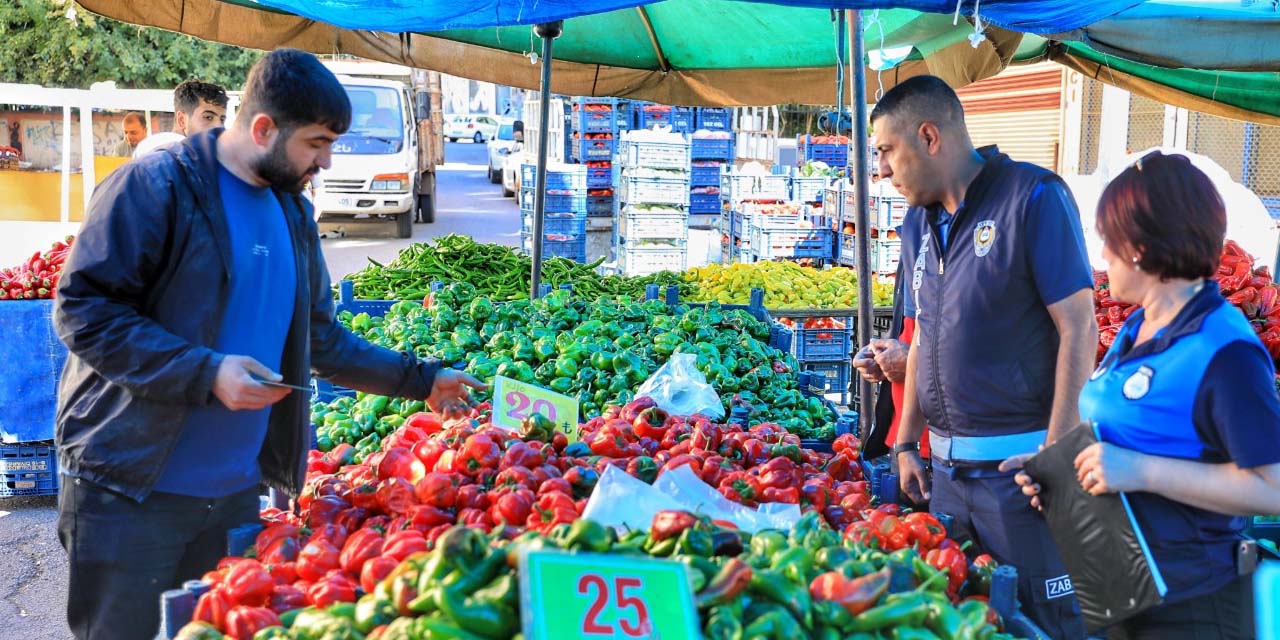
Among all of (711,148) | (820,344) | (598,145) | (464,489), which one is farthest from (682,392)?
(711,148)

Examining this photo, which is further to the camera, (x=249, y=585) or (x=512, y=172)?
(x=512, y=172)

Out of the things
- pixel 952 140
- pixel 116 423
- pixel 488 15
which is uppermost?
pixel 488 15

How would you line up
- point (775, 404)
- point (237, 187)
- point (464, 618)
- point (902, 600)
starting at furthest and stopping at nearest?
point (775, 404)
point (237, 187)
point (902, 600)
point (464, 618)

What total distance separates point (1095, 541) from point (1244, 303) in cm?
418

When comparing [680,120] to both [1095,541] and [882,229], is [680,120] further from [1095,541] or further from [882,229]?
[1095,541]

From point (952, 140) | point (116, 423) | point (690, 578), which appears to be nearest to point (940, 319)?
point (952, 140)

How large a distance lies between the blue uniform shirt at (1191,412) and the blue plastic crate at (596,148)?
14.5m

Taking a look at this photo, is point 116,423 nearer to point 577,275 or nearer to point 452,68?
point 452,68

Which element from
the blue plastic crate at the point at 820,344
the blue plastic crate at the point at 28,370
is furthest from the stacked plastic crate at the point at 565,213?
the blue plastic crate at the point at 28,370

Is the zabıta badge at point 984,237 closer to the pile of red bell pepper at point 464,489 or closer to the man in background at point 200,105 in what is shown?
the pile of red bell pepper at point 464,489

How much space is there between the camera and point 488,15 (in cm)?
490

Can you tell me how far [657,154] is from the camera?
1495 centimetres

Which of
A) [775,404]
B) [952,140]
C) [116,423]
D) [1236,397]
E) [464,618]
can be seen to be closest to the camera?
[464,618]

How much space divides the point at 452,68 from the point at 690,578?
21.8ft
